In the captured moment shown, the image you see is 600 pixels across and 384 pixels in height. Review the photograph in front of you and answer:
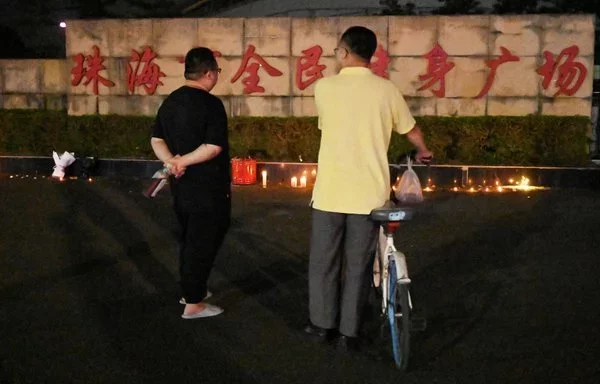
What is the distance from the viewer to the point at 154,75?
47.4ft

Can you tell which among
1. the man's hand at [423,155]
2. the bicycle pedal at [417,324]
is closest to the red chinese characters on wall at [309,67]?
the man's hand at [423,155]

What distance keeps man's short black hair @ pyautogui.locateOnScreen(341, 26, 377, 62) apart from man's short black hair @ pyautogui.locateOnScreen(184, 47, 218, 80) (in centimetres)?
106

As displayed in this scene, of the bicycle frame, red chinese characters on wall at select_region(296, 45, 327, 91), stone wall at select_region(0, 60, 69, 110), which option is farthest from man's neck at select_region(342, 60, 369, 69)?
stone wall at select_region(0, 60, 69, 110)

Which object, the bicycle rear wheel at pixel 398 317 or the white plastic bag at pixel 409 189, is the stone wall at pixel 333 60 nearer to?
the white plastic bag at pixel 409 189

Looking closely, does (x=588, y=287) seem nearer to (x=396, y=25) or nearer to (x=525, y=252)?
(x=525, y=252)

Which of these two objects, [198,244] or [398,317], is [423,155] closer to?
[398,317]

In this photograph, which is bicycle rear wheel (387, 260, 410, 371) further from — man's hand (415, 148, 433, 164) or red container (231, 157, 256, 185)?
red container (231, 157, 256, 185)

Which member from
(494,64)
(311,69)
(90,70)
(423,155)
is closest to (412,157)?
(423,155)

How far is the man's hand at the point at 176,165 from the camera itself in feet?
19.2

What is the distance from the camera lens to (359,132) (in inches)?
206

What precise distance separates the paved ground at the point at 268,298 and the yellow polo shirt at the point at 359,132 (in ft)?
3.12

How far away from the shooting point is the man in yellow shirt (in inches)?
205

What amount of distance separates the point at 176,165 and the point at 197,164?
0.45ft

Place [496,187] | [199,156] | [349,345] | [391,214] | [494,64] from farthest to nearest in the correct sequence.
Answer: [494,64] < [496,187] < [199,156] < [349,345] < [391,214]
